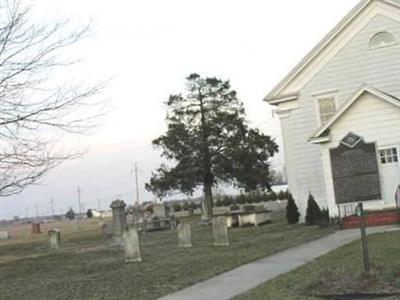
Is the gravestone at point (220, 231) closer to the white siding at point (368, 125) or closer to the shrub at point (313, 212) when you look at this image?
the white siding at point (368, 125)

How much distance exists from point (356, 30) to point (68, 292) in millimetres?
18467

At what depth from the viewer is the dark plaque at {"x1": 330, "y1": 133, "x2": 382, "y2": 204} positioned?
A: 16922mm

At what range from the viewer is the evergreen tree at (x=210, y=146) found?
41.1 m

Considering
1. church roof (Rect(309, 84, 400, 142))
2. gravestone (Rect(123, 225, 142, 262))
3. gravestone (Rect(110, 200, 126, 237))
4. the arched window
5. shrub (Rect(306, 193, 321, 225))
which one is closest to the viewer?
gravestone (Rect(123, 225, 142, 262))

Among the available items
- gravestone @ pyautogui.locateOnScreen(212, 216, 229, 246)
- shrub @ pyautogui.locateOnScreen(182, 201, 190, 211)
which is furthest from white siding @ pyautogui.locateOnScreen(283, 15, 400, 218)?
shrub @ pyautogui.locateOnScreen(182, 201, 190, 211)

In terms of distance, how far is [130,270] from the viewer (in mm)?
16422

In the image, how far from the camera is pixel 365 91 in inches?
984

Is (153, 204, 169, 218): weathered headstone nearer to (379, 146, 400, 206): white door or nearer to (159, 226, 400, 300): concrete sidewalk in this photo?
(379, 146, 400, 206): white door

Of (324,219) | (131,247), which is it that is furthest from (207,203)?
(131,247)

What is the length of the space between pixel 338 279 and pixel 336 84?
18.2 meters

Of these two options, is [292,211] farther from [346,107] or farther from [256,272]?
[256,272]

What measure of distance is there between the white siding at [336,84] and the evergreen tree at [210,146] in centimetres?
1124

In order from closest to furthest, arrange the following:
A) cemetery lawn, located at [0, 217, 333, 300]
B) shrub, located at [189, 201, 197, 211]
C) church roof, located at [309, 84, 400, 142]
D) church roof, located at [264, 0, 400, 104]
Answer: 1. cemetery lawn, located at [0, 217, 333, 300]
2. church roof, located at [309, 84, 400, 142]
3. church roof, located at [264, 0, 400, 104]
4. shrub, located at [189, 201, 197, 211]

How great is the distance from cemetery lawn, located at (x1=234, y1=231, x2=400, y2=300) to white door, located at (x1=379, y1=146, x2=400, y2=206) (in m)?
10.4
